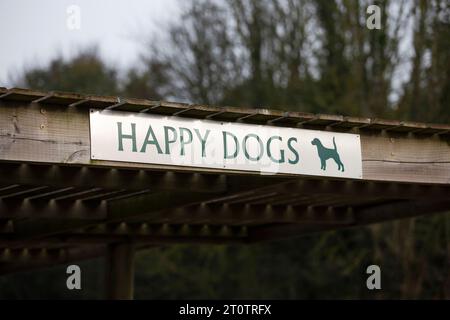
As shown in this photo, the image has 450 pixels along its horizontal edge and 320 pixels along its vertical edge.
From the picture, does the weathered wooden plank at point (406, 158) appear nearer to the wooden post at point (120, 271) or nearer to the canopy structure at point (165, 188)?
the canopy structure at point (165, 188)

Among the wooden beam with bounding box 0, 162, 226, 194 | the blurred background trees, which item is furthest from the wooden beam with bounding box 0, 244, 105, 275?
the blurred background trees

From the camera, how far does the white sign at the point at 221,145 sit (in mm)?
8352

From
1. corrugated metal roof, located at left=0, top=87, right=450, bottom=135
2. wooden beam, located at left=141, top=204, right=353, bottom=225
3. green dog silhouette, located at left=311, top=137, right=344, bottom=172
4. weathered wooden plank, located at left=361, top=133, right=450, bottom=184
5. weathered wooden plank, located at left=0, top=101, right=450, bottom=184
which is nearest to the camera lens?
weathered wooden plank, located at left=0, top=101, right=450, bottom=184

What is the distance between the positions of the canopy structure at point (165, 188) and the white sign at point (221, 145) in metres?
0.07

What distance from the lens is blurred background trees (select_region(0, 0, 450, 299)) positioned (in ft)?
77.9

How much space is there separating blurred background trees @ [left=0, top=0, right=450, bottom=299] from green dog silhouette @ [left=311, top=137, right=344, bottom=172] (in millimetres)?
13196

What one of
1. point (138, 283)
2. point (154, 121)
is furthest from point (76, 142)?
point (138, 283)

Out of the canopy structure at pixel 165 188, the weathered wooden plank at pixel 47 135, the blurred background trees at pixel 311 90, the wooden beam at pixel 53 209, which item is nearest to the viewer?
the weathered wooden plank at pixel 47 135

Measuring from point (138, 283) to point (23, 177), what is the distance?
1997 centimetres

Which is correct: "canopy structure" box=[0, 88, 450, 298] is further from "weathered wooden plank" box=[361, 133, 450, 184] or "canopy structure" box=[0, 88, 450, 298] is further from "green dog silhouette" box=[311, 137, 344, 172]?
"green dog silhouette" box=[311, 137, 344, 172]

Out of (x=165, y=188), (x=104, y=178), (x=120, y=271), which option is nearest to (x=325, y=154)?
(x=165, y=188)

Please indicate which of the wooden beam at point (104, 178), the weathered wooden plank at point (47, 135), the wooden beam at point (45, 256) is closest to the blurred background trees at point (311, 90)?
the wooden beam at point (45, 256)

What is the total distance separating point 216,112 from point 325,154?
1225 mm

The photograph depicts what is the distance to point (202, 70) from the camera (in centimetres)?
2884
